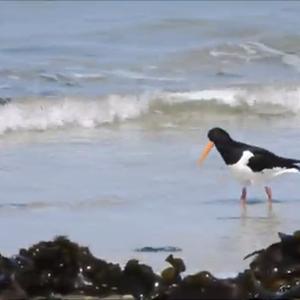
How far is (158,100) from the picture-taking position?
1124 cm

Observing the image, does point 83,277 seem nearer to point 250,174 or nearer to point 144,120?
point 250,174

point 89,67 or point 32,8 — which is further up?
point 32,8

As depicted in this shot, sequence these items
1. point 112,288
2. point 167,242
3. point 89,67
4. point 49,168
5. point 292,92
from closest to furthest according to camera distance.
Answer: point 112,288 → point 167,242 → point 49,168 → point 292,92 → point 89,67

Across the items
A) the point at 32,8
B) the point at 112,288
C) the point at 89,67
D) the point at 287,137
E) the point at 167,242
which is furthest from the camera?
the point at 32,8


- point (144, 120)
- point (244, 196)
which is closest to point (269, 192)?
point (244, 196)

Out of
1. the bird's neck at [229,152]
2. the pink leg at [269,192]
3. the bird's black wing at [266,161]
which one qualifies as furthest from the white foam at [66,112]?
the pink leg at [269,192]

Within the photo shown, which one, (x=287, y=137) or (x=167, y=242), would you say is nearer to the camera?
(x=167, y=242)

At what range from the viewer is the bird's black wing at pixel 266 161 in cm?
757

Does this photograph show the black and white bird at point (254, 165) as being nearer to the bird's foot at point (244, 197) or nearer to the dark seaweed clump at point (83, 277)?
the bird's foot at point (244, 197)

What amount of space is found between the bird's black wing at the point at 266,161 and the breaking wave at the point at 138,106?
251 centimetres

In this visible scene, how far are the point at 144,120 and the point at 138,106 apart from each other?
52 cm

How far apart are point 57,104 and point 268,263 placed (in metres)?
6.17

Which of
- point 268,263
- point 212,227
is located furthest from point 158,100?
point 268,263

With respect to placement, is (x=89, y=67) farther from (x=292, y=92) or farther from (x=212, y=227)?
(x=212, y=227)
